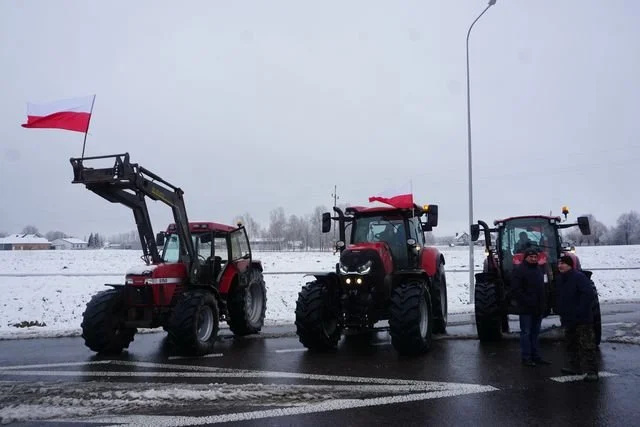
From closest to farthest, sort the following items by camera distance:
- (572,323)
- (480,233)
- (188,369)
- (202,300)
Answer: (572,323) → (188,369) → (202,300) → (480,233)

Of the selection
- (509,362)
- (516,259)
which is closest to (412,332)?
(509,362)

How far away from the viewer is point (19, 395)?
6617mm

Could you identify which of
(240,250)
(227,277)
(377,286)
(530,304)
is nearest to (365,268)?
(377,286)

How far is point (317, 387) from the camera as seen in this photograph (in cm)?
691

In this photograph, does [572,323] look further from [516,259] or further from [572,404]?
[516,259]

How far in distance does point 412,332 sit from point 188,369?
3.45 metres

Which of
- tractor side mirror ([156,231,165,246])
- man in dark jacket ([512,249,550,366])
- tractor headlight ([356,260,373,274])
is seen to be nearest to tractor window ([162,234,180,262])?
tractor side mirror ([156,231,165,246])

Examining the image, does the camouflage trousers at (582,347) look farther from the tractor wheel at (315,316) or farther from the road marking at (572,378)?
the tractor wheel at (315,316)

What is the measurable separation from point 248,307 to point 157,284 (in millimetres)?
2952

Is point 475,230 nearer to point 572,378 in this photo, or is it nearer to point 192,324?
point 572,378

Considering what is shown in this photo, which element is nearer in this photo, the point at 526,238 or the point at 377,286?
the point at 377,286

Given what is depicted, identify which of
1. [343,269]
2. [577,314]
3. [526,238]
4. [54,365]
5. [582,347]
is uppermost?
[526,238]

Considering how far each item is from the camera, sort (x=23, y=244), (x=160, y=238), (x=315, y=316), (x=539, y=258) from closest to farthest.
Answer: (x=315, y=316)
(x=539, y=258)
(x=160, y=238)
(x=23, y=244)

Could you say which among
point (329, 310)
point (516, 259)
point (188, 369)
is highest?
point (516, 259)
